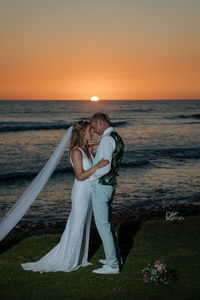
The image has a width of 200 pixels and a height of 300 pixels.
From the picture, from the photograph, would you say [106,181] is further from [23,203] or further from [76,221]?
[23,203]

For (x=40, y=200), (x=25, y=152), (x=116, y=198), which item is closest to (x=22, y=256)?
(x=40, y=200)

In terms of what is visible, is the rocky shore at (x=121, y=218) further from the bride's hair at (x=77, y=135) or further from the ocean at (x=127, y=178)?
the bride's hair at (x=77, y=135)

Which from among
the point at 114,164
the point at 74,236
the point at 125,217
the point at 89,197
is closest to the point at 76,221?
the point at 74,236

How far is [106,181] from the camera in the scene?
5.60 m

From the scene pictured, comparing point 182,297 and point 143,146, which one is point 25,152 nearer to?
point 143,146

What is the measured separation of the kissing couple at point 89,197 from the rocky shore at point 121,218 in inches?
101

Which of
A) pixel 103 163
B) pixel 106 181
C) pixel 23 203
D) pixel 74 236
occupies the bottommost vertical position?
pixel 74 236

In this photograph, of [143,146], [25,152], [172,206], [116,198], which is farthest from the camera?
[143,146]

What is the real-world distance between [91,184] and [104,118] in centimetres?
105

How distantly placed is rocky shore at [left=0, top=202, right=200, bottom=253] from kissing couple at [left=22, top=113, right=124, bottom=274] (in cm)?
256

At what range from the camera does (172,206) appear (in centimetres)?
1308

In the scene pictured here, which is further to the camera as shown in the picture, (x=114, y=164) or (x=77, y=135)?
(x=77, y=135)

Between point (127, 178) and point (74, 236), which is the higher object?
point (74, 236)

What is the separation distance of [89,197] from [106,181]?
2.28ft
